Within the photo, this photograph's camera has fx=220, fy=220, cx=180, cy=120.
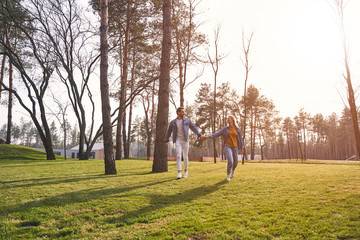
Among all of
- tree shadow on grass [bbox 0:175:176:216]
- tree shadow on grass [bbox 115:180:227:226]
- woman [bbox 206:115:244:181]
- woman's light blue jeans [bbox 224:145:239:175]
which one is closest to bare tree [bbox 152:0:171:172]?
woman [bbox 206:115:244:181]

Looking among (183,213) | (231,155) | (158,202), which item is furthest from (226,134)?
(183,213)

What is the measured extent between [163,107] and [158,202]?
209 inches

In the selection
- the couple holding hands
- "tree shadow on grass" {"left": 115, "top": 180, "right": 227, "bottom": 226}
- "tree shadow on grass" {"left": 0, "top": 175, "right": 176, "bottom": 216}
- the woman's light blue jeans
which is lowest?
"tree shadow on grass" {"left": 115, "top": 180, "right": 227, "bottom": 226}

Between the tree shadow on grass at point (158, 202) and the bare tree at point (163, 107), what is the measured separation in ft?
11.6

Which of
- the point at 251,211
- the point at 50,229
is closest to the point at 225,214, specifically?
the point at 251,211

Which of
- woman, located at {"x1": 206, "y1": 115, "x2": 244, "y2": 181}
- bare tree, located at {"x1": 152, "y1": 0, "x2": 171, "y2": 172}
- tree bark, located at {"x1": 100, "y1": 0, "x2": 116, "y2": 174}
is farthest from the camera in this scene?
bare tree, located at {"x1": 152, "y1": 0, "x2": 171, "y2": 172}

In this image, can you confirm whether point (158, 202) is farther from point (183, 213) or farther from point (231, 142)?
point (231, 142)

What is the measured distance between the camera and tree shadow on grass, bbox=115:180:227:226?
3.38m

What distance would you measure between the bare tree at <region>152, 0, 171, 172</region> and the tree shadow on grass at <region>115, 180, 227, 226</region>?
353 centimetres

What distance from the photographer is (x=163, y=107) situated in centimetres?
914

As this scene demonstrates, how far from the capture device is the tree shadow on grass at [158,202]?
3.38 m

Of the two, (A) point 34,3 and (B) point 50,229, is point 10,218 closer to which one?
(B) point 50,229

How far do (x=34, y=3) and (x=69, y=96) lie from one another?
25.8ft

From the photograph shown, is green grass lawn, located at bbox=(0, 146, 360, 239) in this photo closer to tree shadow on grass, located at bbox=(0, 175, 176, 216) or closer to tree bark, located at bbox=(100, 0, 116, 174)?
tree shadow on grass, located at bbox=(0, 175, 176, 216)
